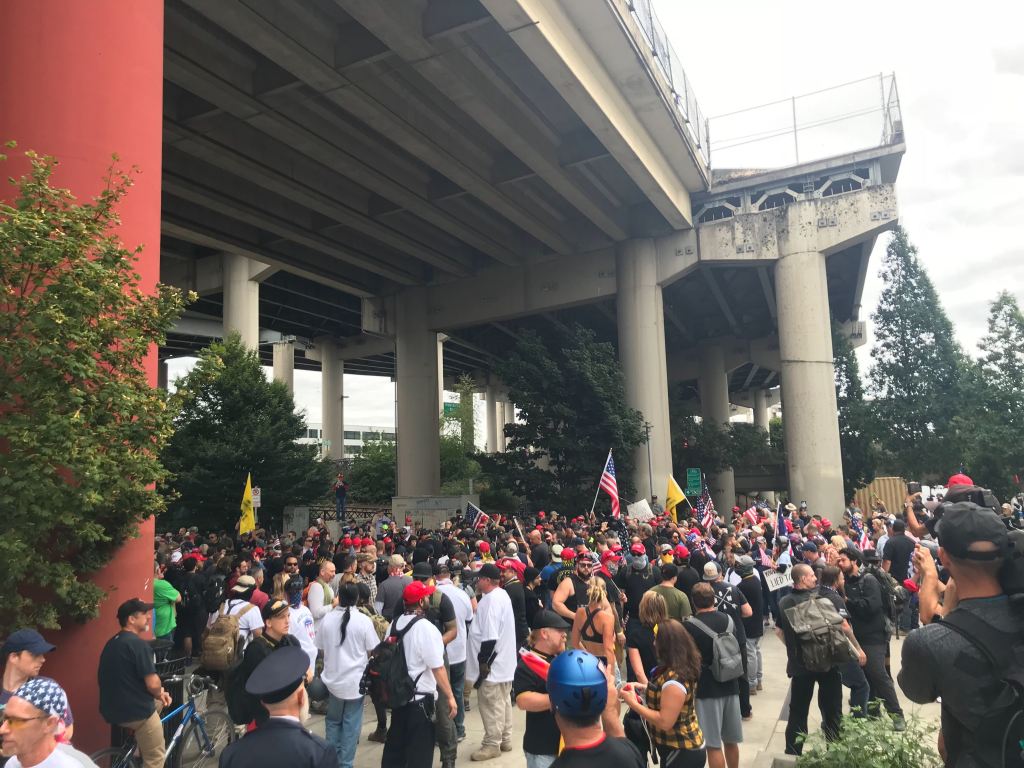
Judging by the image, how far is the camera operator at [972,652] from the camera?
2.79 meters

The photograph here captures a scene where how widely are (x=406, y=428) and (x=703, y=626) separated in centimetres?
3253

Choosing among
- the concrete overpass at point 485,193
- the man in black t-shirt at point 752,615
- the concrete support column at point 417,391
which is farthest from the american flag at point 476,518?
the concrete support column at point 417,391

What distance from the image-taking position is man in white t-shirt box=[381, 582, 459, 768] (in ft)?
19.2

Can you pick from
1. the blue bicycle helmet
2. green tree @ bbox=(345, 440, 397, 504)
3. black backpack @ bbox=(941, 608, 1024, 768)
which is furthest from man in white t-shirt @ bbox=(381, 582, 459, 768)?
green tree @ bbox=(345, 440, 397, 504)

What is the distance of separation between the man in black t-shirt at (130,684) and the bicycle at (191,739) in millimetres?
268

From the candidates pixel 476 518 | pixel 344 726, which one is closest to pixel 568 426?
pixel 476 518

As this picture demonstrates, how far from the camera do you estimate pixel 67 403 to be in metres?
6.33

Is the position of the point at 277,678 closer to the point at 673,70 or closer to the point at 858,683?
the point at 858,683

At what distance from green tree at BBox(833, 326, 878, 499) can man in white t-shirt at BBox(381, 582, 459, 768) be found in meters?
34.2

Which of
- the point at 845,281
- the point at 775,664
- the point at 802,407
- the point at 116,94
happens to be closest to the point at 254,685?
the point at 116,94

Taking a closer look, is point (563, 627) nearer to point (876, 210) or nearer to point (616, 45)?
point (616, 45)

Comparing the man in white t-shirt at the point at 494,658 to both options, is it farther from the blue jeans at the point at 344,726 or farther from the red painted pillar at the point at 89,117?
the red painted pillar at the point at 89,117

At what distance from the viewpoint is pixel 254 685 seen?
322 centimetres

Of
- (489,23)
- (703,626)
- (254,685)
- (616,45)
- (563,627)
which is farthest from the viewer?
(616,45)
